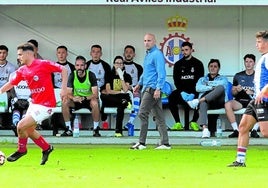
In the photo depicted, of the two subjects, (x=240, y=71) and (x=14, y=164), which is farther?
(x=240, y=71)

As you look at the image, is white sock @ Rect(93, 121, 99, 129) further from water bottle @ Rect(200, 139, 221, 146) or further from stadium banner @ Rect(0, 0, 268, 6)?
stadium banner @ Rect(0, 0, 268, 6)

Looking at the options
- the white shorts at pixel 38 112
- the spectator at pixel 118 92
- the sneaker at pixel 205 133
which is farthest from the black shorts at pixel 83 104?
the white shorts at pixel 38 112

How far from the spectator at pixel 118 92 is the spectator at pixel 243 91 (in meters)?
2.45

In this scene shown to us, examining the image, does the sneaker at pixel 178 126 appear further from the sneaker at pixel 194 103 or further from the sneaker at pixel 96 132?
the sneaker at pixel 96 132

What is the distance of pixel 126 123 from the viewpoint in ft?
68.7

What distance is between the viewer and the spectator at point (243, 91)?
19578 mm

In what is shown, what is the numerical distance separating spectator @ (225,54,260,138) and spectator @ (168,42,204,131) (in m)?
0.91

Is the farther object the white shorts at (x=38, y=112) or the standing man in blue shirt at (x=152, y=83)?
the standing man in blue shirt at (x=152, y=83)

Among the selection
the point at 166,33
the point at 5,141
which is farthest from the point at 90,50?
the point at 5,141

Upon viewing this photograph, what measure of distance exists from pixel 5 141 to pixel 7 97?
1.16 m

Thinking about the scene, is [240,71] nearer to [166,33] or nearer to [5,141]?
[166,33]

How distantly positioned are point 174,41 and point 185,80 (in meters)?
1.36

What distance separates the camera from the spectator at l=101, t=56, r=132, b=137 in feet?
64.4

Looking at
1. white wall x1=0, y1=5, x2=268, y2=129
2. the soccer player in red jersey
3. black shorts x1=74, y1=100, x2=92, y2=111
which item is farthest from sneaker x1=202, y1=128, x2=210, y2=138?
the soccer player in red jersey
